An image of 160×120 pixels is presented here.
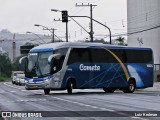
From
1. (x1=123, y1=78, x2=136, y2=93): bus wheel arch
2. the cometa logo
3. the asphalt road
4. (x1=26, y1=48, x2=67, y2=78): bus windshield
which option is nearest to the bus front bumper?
(x1=26, y1=48, x2=67, y2=78): bus windshield

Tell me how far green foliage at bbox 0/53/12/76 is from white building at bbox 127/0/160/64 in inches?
2989

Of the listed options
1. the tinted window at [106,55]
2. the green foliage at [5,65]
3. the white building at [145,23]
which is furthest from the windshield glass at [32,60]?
the green foliage at [5,65]

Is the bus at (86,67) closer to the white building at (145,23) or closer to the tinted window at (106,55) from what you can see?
the tinted window at (106,55)

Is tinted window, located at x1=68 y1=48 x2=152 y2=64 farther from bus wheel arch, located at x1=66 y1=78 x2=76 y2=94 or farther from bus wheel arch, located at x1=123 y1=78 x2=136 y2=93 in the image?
bus wheel arch, located at x1=123 y1=78 x2=136 y2=93

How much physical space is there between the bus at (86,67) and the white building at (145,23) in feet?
194

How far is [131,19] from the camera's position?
107938 millimetres

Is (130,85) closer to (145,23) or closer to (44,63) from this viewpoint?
(44,63)

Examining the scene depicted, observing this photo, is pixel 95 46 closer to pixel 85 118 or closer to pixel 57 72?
pixel 57 72

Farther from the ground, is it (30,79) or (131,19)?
(131,19)

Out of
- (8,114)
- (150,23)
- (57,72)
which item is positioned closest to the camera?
(8,114)

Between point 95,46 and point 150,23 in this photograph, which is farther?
point 150,23

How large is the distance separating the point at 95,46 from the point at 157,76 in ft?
140

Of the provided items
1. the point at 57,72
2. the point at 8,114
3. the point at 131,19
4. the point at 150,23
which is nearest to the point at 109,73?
the point at 57,72

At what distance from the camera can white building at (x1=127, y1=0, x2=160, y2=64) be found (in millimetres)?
99688
